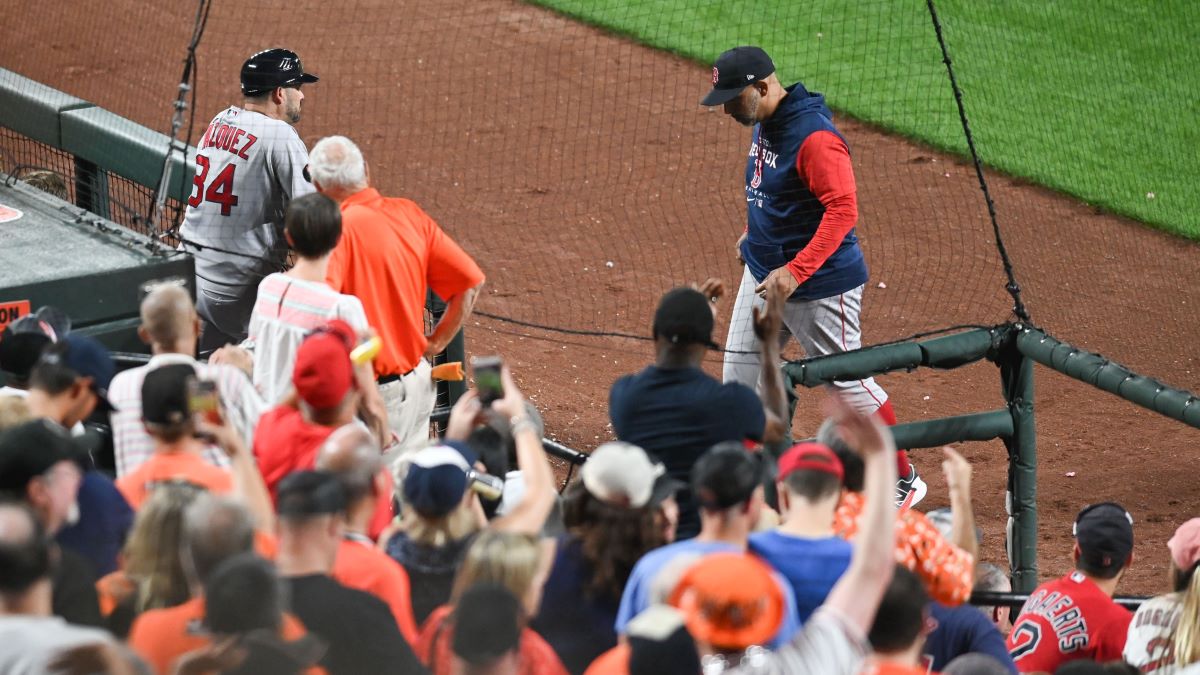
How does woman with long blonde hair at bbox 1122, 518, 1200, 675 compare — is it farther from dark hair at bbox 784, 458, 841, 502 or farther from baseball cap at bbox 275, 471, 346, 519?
baseball cap at bbox 275, 471, 346, 519

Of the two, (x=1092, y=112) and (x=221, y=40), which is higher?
(x=1092, y=112)

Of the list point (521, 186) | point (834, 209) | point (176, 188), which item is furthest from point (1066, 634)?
point (521, 186)

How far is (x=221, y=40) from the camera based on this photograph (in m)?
13.0

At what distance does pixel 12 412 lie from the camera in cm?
384

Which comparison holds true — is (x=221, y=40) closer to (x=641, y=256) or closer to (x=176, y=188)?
(x=641, y=256)

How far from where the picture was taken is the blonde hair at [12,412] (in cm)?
379

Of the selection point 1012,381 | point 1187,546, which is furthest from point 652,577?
point 1012,381

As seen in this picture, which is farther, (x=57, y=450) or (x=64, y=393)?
(x=64, y=393)

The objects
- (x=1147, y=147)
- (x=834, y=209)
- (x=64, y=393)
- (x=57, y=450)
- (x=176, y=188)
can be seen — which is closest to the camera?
(x=57, y=450)

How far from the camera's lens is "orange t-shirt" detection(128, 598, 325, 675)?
3014mm

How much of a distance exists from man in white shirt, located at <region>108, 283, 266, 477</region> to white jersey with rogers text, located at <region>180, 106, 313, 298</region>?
1.65m

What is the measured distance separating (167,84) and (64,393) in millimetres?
8609

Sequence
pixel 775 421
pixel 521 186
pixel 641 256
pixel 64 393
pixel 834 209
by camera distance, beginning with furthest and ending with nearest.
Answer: pixel 521 186
pixel 641 256
pixel 834 209
pixel 775 421
pixel 64 393

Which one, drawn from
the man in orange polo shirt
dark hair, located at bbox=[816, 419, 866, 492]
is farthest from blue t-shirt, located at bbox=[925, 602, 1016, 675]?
the man in orange polo shirt
